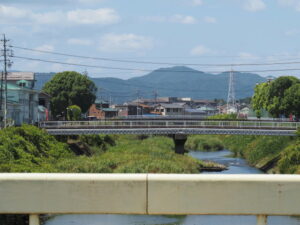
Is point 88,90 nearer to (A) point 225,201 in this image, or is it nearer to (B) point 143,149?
(B) point 143,149

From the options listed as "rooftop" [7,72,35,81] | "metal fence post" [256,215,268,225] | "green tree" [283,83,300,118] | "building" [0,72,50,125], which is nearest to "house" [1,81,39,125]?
"building" [0,72,50,125]

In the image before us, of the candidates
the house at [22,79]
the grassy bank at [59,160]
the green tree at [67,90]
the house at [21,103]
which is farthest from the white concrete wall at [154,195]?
the green tree at [67,90]

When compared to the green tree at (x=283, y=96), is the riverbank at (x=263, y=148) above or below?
below

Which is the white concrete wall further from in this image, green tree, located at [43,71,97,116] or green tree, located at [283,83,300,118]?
green tree, located at [43,71,97,116]

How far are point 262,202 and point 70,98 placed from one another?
9527 cm

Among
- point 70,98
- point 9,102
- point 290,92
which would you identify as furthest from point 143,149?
point 70,98

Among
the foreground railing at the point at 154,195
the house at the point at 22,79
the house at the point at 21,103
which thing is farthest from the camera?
the house at the point at 22,79

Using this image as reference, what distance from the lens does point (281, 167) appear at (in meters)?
47.3

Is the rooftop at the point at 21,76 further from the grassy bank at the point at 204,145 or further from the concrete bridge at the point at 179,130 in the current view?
the grassy bank at the point at 204,145

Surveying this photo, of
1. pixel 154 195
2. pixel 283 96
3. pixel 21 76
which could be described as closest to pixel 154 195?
pixel 154 195

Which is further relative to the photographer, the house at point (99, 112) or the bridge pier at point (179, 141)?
the house at point (99, 112)

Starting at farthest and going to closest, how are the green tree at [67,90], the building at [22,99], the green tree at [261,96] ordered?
1. the green tree at [67,90]
2. the green tree at [261,96]
3. the building at [22,99]

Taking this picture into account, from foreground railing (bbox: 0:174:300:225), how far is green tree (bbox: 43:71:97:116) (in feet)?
308

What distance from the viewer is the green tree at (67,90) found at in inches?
3967
